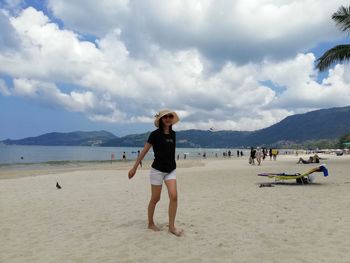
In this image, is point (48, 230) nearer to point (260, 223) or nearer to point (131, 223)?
point (131, 223)

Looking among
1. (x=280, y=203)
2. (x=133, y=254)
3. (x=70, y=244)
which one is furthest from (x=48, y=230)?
(x=280, y=203)

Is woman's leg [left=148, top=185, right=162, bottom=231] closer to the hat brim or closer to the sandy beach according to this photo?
the sandy beach

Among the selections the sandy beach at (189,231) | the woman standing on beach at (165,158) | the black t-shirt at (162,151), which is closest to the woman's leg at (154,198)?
the woman standing on beach at (165,158)

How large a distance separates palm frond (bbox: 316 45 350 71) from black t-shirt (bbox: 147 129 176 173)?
24.4 meters

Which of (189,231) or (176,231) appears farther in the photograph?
(189,231)

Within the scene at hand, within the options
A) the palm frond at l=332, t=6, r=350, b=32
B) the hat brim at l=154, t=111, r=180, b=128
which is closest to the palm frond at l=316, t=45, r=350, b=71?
the palm frond at l=332, t=6, r=350, b=32

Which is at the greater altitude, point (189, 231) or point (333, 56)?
point (333, 56)

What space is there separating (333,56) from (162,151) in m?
24.7

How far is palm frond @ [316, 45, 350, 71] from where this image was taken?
84.0 feet

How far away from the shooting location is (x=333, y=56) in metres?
26.0

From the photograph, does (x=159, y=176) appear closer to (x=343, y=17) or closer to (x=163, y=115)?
(x=163, y=115)

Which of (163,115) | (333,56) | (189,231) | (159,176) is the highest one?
(333,56)

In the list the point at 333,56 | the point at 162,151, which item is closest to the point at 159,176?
the point at 162,151

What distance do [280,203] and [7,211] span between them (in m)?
6.57
